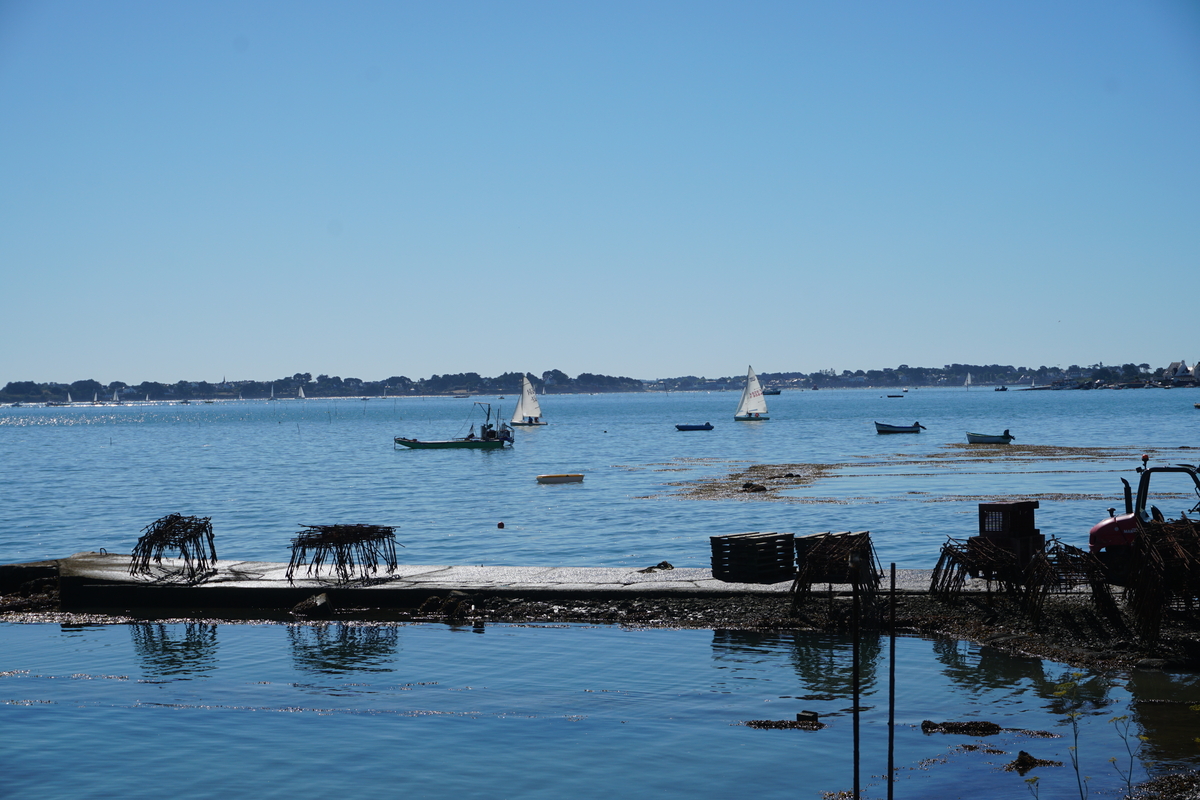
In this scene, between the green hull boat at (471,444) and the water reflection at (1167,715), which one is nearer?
the water reflection at (1167,715)

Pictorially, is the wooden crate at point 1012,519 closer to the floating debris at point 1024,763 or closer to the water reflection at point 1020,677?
the water reflection at point 1020,677

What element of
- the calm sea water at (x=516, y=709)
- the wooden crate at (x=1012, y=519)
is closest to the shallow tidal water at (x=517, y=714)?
the calm sea water at (x=516, y=709)

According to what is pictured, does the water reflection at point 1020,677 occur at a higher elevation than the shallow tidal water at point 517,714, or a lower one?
higher

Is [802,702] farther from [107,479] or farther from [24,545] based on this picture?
[107,479]

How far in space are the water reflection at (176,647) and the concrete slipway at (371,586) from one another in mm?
1286

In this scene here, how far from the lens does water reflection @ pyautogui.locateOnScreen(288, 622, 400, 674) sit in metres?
18.9

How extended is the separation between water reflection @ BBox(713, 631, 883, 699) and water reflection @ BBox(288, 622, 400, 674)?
237 inches

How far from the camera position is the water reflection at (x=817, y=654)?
55.1ft

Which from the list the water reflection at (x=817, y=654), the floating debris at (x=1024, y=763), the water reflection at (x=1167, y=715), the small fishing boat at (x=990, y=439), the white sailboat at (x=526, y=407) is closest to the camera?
the floating debris at (x=1024, y=763)

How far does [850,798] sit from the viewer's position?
40.0 feet

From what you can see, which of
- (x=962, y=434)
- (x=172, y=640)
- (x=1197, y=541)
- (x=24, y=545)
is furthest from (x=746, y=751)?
(x=962, y=434)

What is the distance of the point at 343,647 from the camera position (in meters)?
20.2

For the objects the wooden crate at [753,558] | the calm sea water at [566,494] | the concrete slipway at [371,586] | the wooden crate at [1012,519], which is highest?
the wooden crate at [1012,519]

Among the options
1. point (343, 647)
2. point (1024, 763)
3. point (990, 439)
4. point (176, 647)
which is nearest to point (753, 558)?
point (343, 647)
